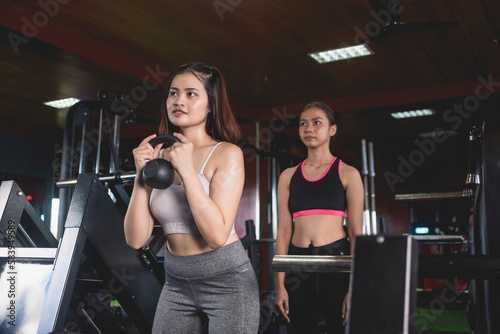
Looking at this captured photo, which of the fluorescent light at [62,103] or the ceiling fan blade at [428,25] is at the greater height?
the ceiling fan blade at [428,25]

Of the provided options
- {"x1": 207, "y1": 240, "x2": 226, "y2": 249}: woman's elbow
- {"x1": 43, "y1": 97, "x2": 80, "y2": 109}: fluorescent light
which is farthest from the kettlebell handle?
{"x1": 43, "y1": 97, "x2": 80, "y2": 109}: fluorescent light

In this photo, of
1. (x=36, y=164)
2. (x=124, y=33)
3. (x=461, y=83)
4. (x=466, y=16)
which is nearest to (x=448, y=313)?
(x=461, y=83)

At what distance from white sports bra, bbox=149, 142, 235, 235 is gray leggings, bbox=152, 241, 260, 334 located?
0.27 feet

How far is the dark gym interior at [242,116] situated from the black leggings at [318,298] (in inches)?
17.2

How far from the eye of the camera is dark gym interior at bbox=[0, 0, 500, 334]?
5.45 ft

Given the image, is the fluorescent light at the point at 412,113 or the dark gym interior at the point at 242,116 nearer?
the dark gym interior at the point at 242,116

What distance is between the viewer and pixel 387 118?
9.08m

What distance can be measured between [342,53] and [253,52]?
3.63 feet

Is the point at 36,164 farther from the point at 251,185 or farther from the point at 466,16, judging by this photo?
the point at 466,16

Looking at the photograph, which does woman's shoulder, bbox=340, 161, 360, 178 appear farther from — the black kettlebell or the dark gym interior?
the black kettlebell

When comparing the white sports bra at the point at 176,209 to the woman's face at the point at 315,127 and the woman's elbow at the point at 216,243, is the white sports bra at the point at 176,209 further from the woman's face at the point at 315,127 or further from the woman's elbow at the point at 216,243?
the woman's face at the point at 315,127

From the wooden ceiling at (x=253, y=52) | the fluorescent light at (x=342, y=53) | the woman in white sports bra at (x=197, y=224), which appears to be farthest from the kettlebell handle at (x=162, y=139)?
the fluorescent light at (x=342, y=53)

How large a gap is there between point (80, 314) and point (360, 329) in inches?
78.5

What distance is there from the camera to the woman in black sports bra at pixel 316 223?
215 cm
